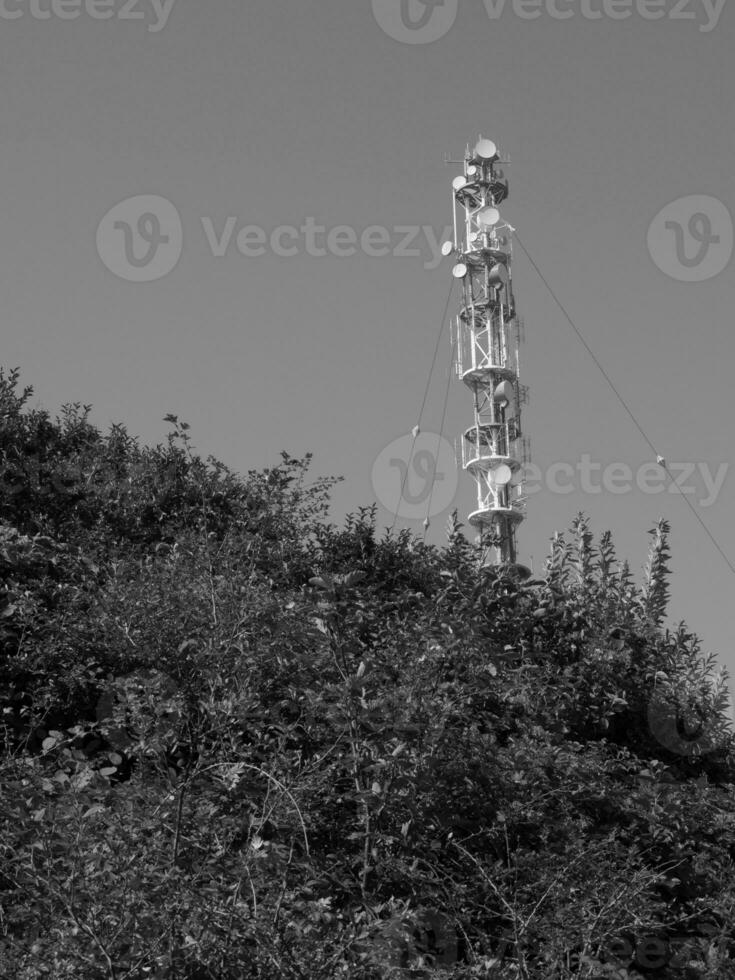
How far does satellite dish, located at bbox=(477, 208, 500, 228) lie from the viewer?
22.5 metres

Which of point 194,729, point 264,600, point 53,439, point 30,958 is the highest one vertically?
point 53,439

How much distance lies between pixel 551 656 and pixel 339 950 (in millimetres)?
4599

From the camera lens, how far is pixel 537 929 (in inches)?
250

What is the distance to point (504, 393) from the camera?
2177 centimetres

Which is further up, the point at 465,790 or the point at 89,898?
the point at 465,790

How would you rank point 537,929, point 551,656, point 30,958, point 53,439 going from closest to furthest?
point 30,958 < point 537,929 < point 551,656 < point 53,439

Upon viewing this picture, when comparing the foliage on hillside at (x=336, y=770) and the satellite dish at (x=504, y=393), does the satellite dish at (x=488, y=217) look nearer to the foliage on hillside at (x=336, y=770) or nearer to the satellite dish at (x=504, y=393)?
the satellite dish at (x=504, y=393)

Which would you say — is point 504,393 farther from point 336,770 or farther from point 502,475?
point 336,770

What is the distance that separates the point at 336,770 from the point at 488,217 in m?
16.9

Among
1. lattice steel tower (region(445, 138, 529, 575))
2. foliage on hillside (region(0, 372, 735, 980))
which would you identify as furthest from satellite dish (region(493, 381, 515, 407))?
foliage on hillside (region(0, 372, 735, 980))

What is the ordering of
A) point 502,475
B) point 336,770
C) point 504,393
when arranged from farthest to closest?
point 504,393, point 502,475, point 336,770

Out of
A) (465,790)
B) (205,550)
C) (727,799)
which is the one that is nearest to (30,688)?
(205,550)

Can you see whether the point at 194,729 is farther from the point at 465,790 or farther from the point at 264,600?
the point at 465,790

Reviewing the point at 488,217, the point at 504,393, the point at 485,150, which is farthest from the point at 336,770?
the point at 485,150
